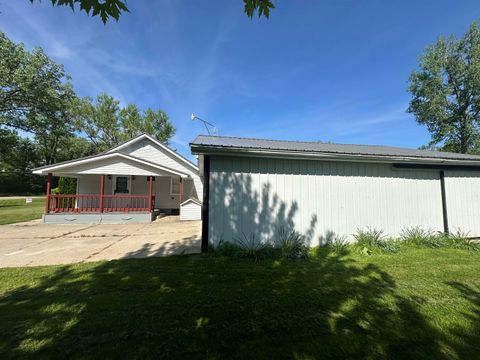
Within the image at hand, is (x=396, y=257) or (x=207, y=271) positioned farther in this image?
(x=396, y=257)

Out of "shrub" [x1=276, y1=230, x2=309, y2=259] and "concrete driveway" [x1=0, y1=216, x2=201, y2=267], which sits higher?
"shrub" [x1=276, y1=230, x2=309, y2=259]

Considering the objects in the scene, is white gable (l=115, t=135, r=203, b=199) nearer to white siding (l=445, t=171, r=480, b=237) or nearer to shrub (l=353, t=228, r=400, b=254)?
shrub (l=353, t=228, r=400, b=254)

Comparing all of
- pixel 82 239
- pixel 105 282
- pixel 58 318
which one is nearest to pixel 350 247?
pixel 105 282

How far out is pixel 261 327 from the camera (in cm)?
266

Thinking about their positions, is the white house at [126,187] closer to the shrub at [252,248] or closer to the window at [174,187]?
the window at [174,187]

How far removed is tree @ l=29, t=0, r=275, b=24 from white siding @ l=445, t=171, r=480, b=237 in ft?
27.0

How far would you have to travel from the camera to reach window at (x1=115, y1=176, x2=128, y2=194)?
15.3 meters

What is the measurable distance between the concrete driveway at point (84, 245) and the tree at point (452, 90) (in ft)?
90.4

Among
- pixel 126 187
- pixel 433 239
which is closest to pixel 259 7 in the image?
pixel 433 239

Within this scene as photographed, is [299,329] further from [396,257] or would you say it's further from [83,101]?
[83,101]

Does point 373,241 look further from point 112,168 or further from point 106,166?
point 106,166

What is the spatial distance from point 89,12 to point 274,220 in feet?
17.3

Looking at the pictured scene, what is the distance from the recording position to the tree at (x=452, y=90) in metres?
21.9

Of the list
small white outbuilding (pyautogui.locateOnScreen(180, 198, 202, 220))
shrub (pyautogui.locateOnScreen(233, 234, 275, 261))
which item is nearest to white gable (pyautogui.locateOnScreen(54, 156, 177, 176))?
small white outbuilding (pyautogui.locateOnScreen(180, 198, 202, 220))
